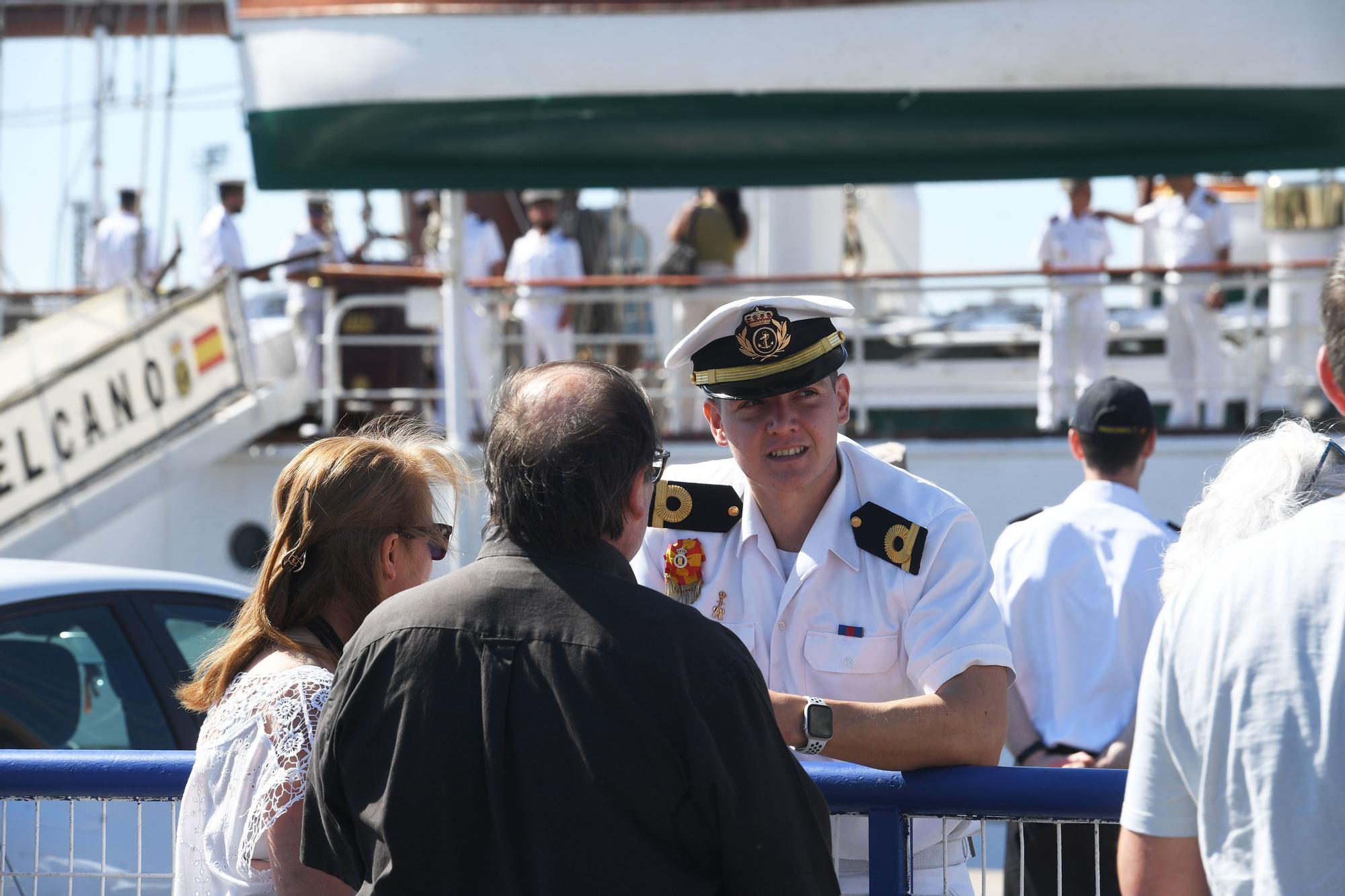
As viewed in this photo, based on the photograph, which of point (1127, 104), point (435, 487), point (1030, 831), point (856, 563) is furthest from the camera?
point (1127, 104)

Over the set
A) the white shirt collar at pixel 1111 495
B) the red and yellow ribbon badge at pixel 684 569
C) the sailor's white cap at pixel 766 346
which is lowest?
the white shirt collar at pixel 1111 495

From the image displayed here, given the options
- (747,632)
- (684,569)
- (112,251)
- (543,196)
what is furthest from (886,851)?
(112,251)

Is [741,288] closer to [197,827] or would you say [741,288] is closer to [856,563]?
[856,563]

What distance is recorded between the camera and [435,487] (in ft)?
7.22

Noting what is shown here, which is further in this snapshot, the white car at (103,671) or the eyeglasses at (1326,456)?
the white car at (103,671)

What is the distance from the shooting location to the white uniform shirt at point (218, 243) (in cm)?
1082

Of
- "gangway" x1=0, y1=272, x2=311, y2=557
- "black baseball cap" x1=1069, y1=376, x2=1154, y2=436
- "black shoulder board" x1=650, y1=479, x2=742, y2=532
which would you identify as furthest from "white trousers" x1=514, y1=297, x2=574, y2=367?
"black shoulder board" x1=650, y1=479, x2=742, y2=532

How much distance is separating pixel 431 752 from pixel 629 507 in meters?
0.35

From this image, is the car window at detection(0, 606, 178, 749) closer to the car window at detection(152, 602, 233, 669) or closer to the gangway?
the car window at detection(152, 602, 233, 669)

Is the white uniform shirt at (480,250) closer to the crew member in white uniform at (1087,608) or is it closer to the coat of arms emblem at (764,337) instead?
the crew member in white uniform at (1087,608)

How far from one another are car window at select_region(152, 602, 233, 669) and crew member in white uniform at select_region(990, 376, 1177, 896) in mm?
1949

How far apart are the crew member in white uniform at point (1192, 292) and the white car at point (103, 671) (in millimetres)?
5358

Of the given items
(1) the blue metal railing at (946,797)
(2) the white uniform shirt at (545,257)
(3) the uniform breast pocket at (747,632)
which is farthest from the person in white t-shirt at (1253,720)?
(2) the white uniform shirt at (545,257)

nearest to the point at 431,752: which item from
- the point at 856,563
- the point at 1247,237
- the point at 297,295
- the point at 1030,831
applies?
the point at 856,563
